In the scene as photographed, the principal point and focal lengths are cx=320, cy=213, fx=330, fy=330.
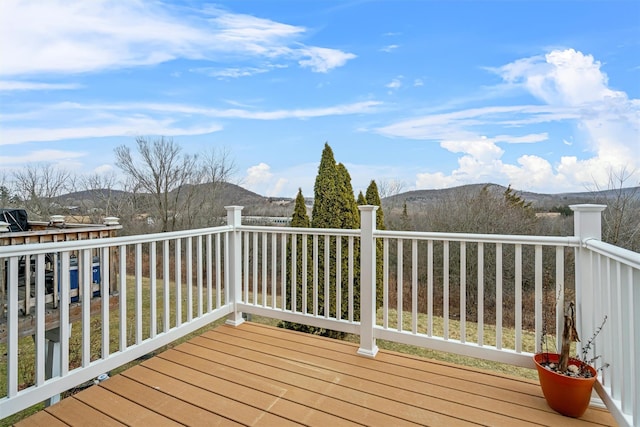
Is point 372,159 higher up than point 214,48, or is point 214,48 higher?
point 214,48

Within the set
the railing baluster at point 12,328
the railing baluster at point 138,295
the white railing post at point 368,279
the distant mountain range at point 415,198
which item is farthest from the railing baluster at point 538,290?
the distant mountain range at point 415,198

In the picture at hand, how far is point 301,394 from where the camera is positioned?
6.96 ft

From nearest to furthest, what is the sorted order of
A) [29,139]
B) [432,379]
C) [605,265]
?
[605,265] → [432,379] → [29,139]

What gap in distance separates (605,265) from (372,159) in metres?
5.68

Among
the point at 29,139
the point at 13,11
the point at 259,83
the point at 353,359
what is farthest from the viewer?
the point at 29,139

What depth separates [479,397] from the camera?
2.08m

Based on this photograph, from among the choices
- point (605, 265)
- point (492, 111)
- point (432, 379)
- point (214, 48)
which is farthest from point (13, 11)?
point (492, 111)

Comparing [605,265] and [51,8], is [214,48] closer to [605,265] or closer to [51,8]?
[51,8]

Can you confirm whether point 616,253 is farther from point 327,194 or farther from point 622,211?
point 622,211

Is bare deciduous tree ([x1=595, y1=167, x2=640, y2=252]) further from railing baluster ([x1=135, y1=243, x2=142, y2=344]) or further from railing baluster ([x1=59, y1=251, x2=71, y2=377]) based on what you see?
railing baluster ([x1=59, y1=251, x2=71, y2=377])

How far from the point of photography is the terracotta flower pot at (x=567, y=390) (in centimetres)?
180

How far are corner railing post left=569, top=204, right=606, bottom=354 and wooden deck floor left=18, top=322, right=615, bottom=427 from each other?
0.52m

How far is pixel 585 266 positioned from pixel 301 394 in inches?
77.4

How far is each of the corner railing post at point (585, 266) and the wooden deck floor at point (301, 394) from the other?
522 mm
